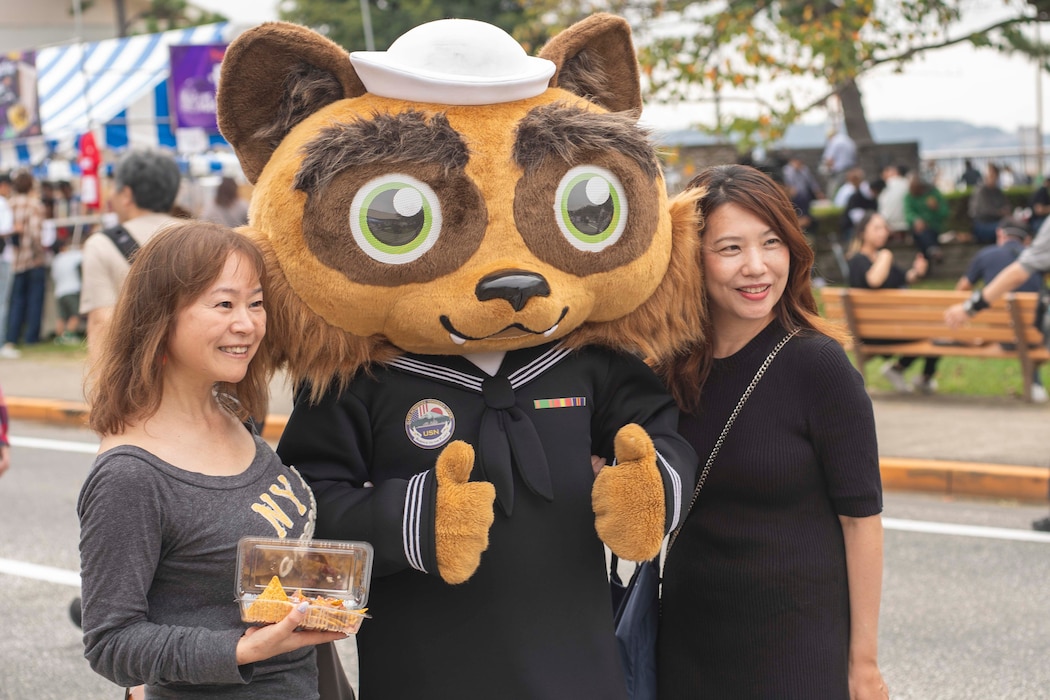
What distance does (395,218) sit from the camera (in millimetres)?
2338

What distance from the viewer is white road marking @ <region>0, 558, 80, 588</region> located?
5665 millimetres

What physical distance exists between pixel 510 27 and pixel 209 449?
30599 millimetres

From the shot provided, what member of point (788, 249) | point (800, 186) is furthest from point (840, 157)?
point (788, 249)

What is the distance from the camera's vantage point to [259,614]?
199cm

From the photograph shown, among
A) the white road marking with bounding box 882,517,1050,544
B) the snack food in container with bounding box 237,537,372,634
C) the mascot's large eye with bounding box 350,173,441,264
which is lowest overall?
the white road marking with bounding box 882,517,1050,544

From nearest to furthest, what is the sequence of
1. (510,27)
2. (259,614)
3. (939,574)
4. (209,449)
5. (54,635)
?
(259,614) < (209,449) < (54,635) < (939,574) < (510,27)

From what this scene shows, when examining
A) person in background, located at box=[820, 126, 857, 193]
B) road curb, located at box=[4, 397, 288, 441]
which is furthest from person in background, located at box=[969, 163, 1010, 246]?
road curb, located at box=[4, 397, 288, 441]

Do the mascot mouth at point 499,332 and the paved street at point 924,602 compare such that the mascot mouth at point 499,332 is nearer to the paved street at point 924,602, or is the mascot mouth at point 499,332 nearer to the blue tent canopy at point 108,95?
the paved street at point 924,602

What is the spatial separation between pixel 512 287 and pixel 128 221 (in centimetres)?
324

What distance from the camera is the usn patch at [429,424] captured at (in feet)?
7.95

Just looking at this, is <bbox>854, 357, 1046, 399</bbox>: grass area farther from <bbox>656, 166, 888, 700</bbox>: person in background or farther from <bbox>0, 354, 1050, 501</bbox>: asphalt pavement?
<bbox>656, 166, 888, 700</bbox>: person in background

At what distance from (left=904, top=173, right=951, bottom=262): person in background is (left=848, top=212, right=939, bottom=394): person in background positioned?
7.25 m

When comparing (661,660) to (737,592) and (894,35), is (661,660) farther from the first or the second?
(894,35)

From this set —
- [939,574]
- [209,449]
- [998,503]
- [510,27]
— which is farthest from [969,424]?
[510,27]
